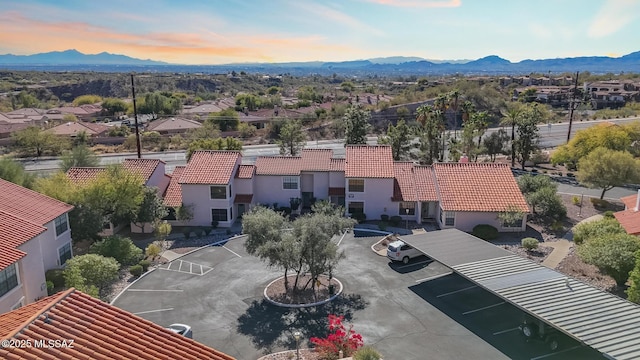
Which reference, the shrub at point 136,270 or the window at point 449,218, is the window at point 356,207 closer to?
the window at point 449,218

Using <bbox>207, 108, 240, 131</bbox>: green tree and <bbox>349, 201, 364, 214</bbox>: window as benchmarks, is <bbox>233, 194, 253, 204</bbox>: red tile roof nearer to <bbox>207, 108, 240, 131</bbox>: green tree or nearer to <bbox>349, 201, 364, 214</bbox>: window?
<bbox>349, 201, 364, 214</bbox>: window

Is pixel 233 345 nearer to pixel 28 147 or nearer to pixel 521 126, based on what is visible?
pixel 521 126

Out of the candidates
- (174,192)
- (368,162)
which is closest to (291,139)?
(368,162)

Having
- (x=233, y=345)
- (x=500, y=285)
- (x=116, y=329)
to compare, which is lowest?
(x=233, y=345)

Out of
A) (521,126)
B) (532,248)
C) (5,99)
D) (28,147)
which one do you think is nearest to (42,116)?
(28,147)

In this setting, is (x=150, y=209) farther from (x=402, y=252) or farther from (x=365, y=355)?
(x=365, y=355)

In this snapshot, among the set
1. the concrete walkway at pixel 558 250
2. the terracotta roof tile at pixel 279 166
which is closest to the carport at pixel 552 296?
the concrete walkway at pixel 558 250
